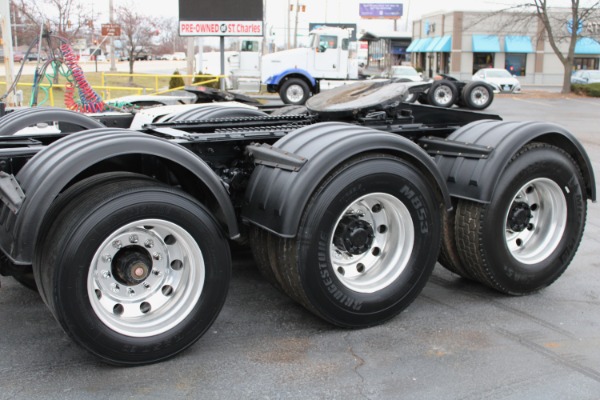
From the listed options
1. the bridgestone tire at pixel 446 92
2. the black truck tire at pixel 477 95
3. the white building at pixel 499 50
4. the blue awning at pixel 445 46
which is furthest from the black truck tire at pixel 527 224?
the blue awning at pixel 445 46

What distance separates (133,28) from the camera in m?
41.5

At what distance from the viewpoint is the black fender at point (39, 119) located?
5562mm

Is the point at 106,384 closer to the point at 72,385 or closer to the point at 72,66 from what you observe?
the point at 72,385

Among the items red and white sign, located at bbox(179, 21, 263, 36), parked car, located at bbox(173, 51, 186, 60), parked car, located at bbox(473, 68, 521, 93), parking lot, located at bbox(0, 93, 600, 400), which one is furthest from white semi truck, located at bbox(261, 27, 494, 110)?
parked car, located at bbox(173, 51, 186, 60)

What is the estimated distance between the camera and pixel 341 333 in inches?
164

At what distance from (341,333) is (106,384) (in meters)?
1.47

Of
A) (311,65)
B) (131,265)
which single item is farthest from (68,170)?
(311,65)

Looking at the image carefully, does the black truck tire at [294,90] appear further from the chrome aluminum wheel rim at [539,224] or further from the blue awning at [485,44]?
the blue awning at [485,44]

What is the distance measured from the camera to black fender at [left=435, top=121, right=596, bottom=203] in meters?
4.45

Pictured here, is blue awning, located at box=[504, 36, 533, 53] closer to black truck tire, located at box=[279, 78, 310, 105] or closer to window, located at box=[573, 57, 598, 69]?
window, located at box=[573, 57, 598, 69]

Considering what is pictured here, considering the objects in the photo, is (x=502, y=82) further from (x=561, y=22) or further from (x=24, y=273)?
(x=24, y=273)

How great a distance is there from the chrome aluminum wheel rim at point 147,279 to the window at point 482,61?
189 ft

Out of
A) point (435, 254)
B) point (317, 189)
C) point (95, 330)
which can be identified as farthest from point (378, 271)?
point (95, 330)

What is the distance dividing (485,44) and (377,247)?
5630 centimetres
